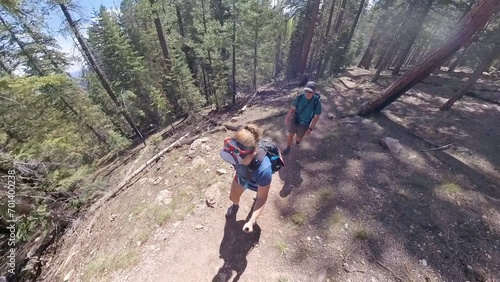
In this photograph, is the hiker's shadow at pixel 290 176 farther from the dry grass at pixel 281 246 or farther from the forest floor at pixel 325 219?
the dry grass at pixel 281 246

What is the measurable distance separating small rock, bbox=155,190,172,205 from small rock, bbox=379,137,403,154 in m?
7.19

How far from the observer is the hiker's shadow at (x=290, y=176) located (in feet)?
20.5

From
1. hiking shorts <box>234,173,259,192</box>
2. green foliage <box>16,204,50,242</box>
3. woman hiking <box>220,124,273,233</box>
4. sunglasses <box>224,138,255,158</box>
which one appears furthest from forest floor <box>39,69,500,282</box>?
sunglasses <box>224,138,255,158</box>

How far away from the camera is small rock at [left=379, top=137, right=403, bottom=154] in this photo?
709 cm

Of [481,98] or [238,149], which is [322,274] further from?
[481,98]

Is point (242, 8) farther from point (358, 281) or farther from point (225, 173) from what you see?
point (358, 281)

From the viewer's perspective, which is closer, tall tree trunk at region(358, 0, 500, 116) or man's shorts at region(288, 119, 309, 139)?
tall tree trunk at region(358, 0, 500, 116)

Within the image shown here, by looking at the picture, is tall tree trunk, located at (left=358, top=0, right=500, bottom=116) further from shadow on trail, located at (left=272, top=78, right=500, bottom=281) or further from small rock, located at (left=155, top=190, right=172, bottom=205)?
small rock, located at (left=155, top=190, right=172, bottom=205)

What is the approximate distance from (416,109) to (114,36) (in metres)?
21.5

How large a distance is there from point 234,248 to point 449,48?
8735 mm

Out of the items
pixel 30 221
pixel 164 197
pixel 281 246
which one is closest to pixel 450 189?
pixel 281 246

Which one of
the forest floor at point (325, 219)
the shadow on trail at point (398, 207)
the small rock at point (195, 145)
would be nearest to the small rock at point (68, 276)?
the forest floor at point (325, 219)

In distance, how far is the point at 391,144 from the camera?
7.24 metres

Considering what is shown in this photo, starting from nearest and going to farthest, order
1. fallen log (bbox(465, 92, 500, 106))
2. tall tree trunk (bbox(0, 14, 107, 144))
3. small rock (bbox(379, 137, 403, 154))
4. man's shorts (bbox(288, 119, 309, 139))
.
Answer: man's shorts (bbox(288, 119, 309, 139)) < small rock (bbox(379, 137, 403, 154)) < fallen log (bbox(465, 92, 500, 106)) < tall tree trunk (bbox(0, 14, 107, 144))
